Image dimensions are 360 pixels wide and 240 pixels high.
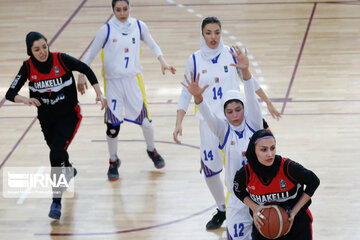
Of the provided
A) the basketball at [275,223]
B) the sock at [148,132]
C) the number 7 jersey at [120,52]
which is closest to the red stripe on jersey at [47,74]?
the number 7 jersey at [120,52]

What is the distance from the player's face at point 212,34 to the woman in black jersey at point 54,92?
1296mm

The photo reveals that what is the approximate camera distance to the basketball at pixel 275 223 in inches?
204

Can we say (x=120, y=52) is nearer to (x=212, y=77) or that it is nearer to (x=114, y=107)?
(x=114, y=107)

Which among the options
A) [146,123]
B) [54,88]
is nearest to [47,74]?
[54,88]

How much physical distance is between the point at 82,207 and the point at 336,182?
288 cm

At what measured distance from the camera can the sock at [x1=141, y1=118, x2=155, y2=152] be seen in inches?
328

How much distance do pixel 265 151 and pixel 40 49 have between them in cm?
286

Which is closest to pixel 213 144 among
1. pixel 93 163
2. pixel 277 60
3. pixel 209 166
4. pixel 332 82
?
pixel 209 166

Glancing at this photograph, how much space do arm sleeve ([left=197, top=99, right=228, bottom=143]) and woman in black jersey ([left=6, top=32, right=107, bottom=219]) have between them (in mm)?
1611

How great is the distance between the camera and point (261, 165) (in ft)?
17.3

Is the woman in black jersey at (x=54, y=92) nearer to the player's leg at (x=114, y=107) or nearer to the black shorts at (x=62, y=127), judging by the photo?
the black shorts at (x=62, y=127)

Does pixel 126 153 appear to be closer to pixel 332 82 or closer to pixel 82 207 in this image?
pixel 82 207

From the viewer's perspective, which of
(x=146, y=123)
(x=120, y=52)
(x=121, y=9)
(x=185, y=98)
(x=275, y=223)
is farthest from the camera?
(x=146, y=123)

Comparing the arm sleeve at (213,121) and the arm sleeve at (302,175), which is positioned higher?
the arm sleeve at (213,121)
